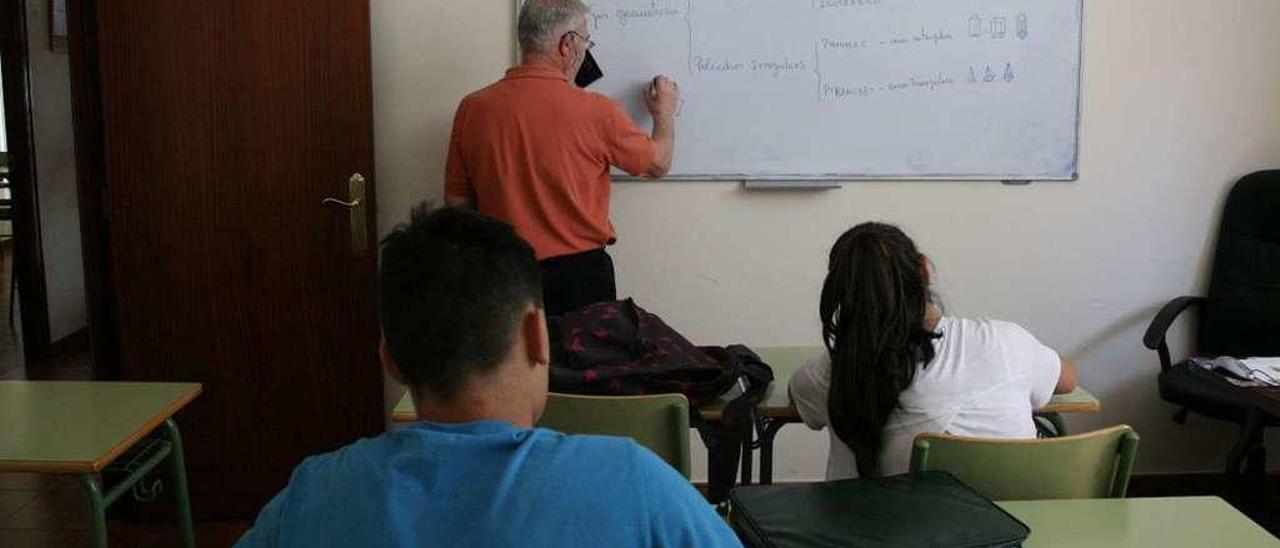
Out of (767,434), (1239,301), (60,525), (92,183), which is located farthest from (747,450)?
(60,525)

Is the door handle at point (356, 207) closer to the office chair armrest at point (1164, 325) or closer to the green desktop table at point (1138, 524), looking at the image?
the green desktop table at point (1138, 524)

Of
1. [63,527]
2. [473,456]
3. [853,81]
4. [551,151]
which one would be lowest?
[63,527]

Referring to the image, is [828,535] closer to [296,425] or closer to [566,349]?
[566,349]

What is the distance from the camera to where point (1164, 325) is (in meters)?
3.45

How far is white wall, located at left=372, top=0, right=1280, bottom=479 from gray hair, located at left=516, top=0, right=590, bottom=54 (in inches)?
19.0

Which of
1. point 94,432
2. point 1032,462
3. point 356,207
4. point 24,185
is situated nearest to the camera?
point 1032,462

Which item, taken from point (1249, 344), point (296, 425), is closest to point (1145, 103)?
point (1249, 344)

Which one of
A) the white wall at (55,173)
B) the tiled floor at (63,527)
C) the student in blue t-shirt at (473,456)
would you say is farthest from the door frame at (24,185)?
the student in blue t-shirt at (473,456)

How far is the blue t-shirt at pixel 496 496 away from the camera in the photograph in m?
0.95

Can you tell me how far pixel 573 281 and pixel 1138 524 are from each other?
1662 mm

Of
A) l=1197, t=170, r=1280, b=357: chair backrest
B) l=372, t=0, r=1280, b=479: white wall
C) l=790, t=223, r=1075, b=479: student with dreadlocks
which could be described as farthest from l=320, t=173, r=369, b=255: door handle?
l=1197, t=170, r=1280, b=357: chair backrest

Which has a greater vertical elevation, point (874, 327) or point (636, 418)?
point (874, 327)

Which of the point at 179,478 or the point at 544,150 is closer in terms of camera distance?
the point at 179,478

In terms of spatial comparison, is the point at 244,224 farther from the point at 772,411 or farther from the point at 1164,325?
the point at 1164,325
